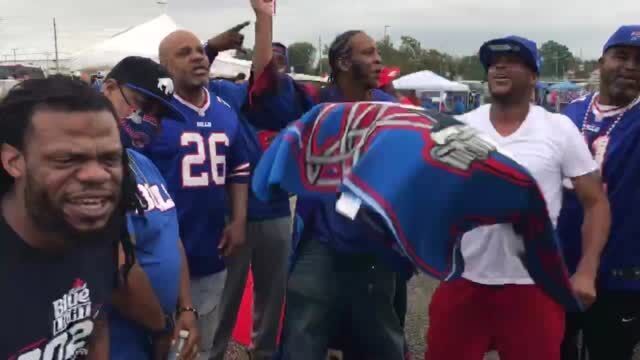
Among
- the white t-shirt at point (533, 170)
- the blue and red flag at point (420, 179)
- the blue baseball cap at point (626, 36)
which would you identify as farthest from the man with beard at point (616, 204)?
the blue and red flag at point (420, 179)

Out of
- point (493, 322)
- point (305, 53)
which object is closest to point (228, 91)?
point (493, 322)

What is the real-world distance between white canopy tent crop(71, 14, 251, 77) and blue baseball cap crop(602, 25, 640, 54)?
33.8ft

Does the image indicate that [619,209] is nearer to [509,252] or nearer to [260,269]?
[509,252]

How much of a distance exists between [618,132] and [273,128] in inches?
61.4

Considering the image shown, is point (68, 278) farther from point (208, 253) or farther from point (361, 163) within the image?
point (208, 253)

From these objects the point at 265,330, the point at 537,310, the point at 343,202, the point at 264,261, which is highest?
the point at 343,202

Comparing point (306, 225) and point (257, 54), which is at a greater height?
point (257, 54)

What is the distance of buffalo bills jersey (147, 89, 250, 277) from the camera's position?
3.30 metres

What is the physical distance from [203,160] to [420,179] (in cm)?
174

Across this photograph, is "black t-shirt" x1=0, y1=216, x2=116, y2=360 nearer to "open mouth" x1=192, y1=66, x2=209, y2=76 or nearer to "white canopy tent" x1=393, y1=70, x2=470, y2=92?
"open mouth" x1=192, y1=66, x2=209, y2=76

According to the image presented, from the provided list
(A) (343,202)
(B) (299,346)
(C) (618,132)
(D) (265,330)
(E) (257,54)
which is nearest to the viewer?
(A) (343,202)

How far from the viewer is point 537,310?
274 centimetres

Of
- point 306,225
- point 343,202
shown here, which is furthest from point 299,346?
point 343,202

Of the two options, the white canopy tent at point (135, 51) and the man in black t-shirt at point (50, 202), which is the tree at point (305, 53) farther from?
the man in black t-shirt at point (50, 202)
